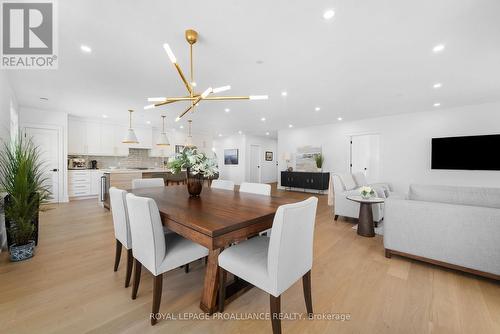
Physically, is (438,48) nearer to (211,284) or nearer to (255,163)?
(211,284)

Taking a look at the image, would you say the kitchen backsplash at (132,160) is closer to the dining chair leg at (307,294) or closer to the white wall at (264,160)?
the white wall at (264,160)

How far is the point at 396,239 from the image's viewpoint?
233 cm

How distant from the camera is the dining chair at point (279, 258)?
1177 millimetres

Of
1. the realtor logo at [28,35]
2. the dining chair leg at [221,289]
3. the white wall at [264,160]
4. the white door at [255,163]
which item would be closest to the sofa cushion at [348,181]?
the dining chair leg at [221,289]

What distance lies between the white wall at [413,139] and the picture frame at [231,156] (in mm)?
4138

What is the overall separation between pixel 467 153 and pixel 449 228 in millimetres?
4472

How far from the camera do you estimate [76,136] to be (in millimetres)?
5914

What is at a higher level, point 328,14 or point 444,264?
point 328,14

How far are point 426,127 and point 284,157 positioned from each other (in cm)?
451

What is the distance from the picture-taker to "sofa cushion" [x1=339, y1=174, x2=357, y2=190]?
4.27 m

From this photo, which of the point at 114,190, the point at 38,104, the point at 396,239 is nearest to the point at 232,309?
the point at 114,190

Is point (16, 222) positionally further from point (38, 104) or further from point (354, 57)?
point (354, 57)

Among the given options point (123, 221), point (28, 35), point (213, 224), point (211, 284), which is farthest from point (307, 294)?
point (28, 35)

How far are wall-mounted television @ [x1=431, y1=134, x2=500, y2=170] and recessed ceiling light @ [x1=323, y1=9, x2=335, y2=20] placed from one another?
5.40 meters
